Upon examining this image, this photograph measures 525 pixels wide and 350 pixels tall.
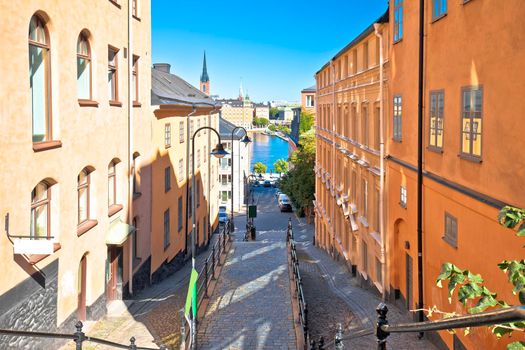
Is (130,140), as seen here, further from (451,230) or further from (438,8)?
(451,230)

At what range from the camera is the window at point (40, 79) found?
9734 millimetres

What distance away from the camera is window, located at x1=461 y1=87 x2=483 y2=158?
8.83 m

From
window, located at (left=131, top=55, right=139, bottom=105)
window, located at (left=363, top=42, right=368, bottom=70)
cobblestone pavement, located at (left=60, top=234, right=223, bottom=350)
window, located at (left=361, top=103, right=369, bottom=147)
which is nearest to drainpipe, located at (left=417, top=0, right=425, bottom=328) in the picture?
cobblestone pavement, located at (left=60, top=234, right=223, bottom=350)

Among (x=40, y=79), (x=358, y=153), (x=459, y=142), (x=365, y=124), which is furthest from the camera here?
(x=358, y=153)

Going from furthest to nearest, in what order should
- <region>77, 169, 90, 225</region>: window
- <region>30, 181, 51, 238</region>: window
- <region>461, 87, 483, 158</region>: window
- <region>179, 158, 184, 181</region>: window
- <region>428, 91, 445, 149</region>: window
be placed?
<region>179, 158, 184, 181</region>: window, <region>77, 169, 90, 225</region>: window, <region>428, 91, 445, 149</region>: window, <region>30, 181, 51, 238</region>: window, <region>461, 87, 483, 158</region>: window

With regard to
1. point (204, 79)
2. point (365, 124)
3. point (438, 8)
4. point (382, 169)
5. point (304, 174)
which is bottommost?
point (304, 174)

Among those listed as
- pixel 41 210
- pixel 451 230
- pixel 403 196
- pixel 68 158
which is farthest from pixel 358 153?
pixel 41 210

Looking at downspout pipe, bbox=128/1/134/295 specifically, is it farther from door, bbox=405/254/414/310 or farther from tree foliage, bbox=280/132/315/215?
tree foliage, bbox=280/132/315/215

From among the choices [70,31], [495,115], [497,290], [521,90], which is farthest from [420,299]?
[70,31]

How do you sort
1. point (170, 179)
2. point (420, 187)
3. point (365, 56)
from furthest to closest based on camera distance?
point (170, 179) < point (365, 56) < point (420, 187)

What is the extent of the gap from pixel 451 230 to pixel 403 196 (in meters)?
3.56

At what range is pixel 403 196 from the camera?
13719 mm

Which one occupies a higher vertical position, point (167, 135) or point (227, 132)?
point (227, 132)

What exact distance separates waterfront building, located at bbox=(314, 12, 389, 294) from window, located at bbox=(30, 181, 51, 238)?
361 inches
